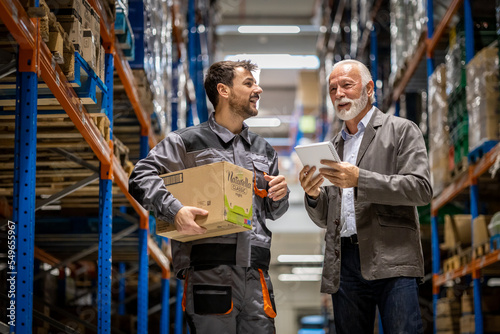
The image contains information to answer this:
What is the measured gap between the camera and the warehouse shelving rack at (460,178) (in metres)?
7.24

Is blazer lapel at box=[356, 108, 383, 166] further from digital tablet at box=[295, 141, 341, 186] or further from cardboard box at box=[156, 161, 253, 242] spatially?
cardboard box at box=[156, 161, 253, 242]

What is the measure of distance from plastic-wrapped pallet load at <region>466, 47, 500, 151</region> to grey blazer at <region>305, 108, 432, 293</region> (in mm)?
3155

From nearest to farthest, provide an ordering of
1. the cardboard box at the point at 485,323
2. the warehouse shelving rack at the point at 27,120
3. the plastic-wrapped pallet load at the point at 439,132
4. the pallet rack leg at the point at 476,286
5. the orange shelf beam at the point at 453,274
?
the warehouse shelving rack at the point at 27,120 → the pallet rack leg at the point at 476,286 → the cardboard box at the point at 485,323 → the orange shelf beam at the point at 453,274 → the plastic-wrapped pallet load at the point at 439,132

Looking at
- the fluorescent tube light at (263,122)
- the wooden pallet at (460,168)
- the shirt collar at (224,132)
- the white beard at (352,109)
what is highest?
the fluorescent tube light at (263,122)

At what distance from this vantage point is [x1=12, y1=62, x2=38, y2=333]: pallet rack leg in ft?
12.2

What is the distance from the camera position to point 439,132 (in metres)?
8.88

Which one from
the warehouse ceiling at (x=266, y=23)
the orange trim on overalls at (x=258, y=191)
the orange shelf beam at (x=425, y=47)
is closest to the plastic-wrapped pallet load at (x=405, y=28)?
the orange shelf beam at (x=425, y=47)

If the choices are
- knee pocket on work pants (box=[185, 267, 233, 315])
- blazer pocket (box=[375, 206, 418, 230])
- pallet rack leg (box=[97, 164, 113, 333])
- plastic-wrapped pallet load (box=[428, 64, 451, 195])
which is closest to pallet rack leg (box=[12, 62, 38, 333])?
knee pocket on work pants (box=[185, 267, 233, 315])

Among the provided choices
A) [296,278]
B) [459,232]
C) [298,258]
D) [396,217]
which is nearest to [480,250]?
[459,232]

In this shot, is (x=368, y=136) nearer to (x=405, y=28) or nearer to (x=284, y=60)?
(x=405, y=28)

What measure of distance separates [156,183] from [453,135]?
529 centimetres

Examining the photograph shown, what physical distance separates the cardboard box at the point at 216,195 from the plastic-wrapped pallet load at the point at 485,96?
3750 mm

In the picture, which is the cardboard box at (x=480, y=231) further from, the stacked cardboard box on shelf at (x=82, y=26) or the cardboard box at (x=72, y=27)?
the cardboard box at (x=72, y=27)

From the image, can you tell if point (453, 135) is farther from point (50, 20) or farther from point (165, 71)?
point (50, 20)
